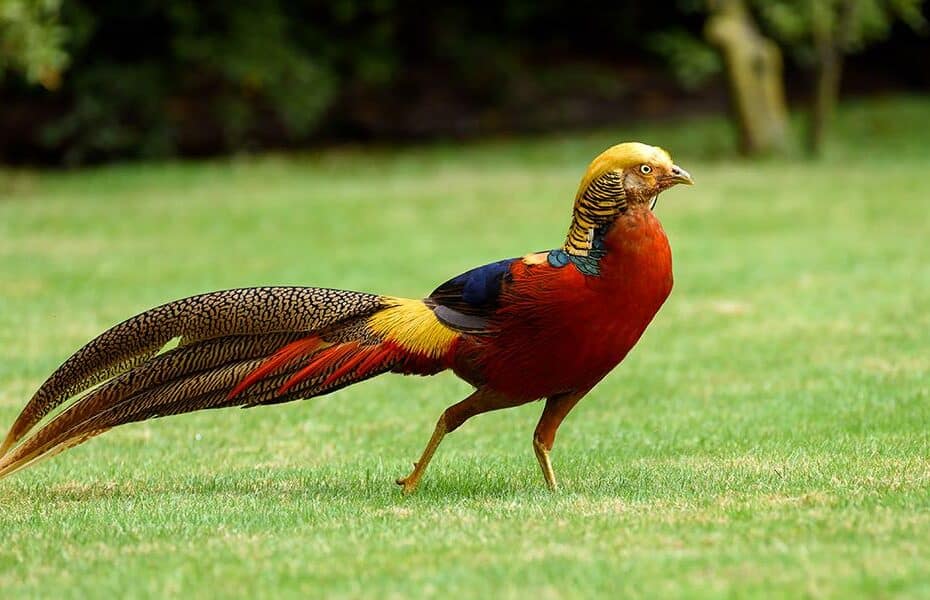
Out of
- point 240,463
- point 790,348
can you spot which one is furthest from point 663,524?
point 790,348

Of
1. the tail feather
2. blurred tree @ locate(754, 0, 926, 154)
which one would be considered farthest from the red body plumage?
blurred tree @ locate(754, 0, 926, 154)

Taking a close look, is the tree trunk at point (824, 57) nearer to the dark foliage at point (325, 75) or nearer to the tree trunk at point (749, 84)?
the tree trunk at point (749, 84)

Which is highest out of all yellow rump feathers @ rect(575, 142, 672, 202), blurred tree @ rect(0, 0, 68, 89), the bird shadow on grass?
blurred tree @ rect(0, 0, 68, 89)

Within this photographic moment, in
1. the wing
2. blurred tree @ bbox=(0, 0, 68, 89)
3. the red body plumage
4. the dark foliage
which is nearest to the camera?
the red body plumage

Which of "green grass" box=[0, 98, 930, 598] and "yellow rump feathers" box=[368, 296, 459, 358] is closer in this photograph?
"green grass" box=[0, 98, 930, 598]

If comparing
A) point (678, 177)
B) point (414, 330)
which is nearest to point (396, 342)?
point (414, 330)

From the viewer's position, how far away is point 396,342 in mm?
6840

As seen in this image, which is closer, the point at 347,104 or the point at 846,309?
the point at 846,309

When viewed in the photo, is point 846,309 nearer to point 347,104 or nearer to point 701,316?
point 701,316

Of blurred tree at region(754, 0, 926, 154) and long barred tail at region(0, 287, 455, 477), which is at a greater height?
blurred tree at region(754, 0, 926, 154)

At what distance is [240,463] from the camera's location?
27.0 ft

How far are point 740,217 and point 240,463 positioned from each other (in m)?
11.1

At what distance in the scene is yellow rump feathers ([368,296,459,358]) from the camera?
681cm

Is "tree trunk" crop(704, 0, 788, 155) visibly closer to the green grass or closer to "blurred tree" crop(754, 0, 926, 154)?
"blurred tree" crop(754, 0, 926, 154)
